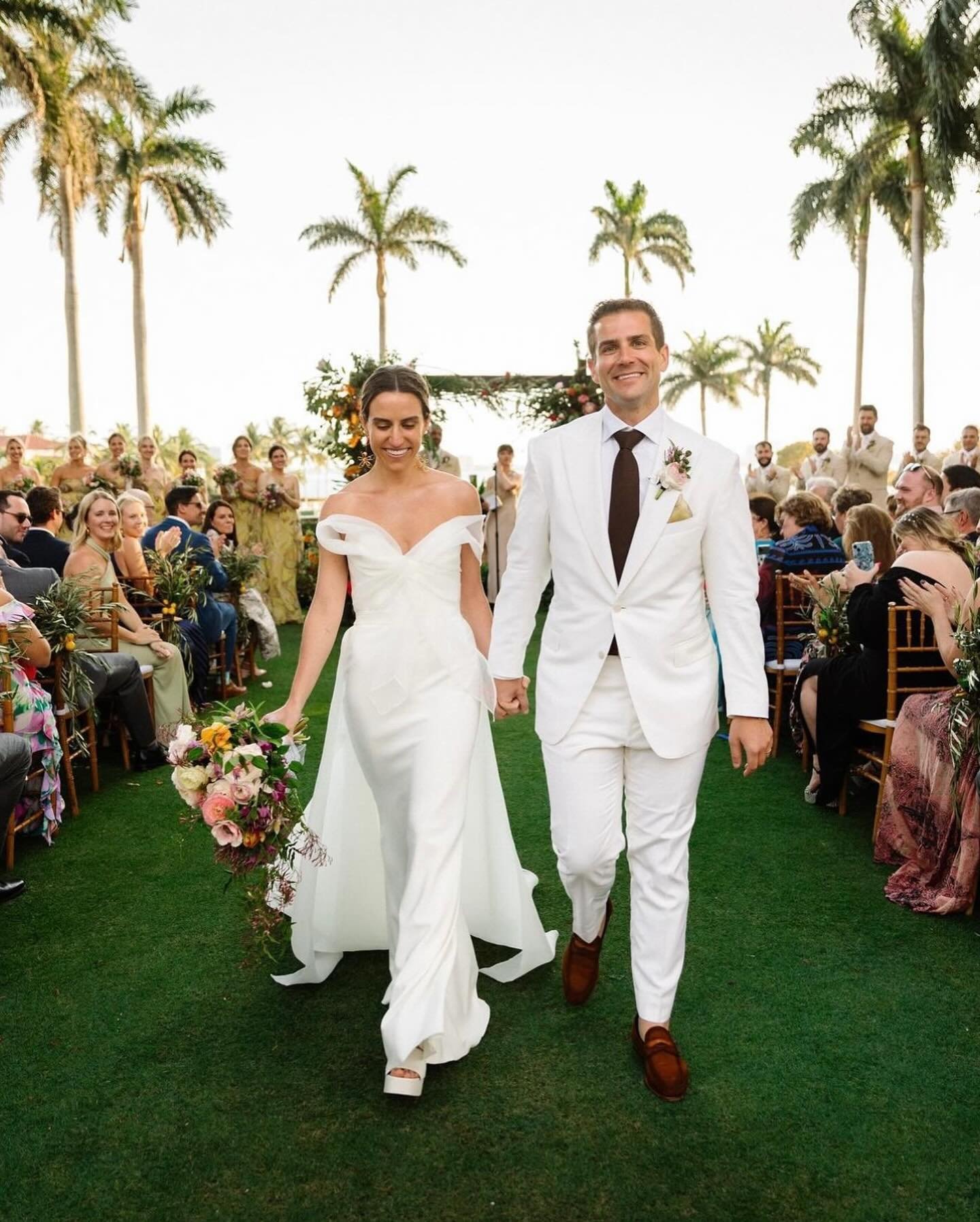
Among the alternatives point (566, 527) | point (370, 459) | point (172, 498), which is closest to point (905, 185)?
point (370, 459)

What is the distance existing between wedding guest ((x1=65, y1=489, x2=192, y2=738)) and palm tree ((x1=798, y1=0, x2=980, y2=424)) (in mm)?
19994

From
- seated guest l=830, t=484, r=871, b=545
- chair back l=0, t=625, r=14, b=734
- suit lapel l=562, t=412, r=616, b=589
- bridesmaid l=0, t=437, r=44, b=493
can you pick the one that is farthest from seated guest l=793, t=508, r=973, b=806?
bridesmaid l=0, t=437, r=44, b=493

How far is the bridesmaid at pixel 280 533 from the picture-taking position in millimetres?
12750

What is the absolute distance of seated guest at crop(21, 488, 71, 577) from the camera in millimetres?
7305

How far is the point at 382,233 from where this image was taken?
31.1 m

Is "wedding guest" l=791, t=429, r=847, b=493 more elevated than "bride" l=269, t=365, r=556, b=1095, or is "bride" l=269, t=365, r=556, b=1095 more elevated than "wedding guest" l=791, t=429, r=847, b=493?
"wedding guest" l=791, t=429, r=847, b=493

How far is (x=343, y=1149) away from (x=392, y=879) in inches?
32.5

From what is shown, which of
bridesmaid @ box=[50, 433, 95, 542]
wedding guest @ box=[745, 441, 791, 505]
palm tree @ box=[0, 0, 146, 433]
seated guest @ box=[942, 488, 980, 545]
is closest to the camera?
seated guest @ box=[942, 488, 980, 545]

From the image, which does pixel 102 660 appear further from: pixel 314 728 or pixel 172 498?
pixel 172 498

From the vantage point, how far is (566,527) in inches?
117

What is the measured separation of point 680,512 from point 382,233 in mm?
30683

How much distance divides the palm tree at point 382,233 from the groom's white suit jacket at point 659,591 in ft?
97.4

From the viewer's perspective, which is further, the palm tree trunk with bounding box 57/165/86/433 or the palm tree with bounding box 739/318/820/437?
the palm tree with bounding box 739/318/820/437

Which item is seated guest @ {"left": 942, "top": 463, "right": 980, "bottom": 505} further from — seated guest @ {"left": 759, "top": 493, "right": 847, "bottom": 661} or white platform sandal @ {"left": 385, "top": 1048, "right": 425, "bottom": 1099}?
white platform sandal @ {"left": 385, "top": 1048, "right": 425, "bottom": 1099}
